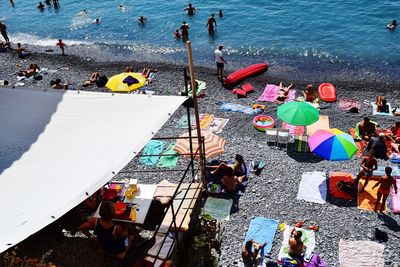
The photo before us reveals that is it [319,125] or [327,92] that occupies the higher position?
[327,92]

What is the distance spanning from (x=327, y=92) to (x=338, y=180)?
877cm

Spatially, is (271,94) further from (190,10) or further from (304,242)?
(190,10)

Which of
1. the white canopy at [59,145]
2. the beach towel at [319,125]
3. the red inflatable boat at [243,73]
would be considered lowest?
the beach towel at [319,125]

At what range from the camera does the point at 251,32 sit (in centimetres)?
3303

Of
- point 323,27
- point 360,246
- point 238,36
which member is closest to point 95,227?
point 360,246

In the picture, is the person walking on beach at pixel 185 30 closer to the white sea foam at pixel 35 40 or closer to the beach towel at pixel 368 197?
the white sea foam at pixel 35 40

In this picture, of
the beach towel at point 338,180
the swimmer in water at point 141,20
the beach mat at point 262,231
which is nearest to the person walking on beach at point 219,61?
the beach towel at point 338,180

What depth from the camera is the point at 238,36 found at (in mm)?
32375

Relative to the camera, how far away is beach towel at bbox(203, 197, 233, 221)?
42.2 feet

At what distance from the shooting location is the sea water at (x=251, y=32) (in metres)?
27.5

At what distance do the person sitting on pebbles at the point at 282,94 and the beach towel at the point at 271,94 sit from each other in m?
0.16

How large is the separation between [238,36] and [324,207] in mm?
22053

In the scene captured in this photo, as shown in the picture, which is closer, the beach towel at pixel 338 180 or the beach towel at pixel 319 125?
the beach towel at pixel 338 180

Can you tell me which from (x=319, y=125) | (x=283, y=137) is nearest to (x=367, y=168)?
(x=283, y=137)
